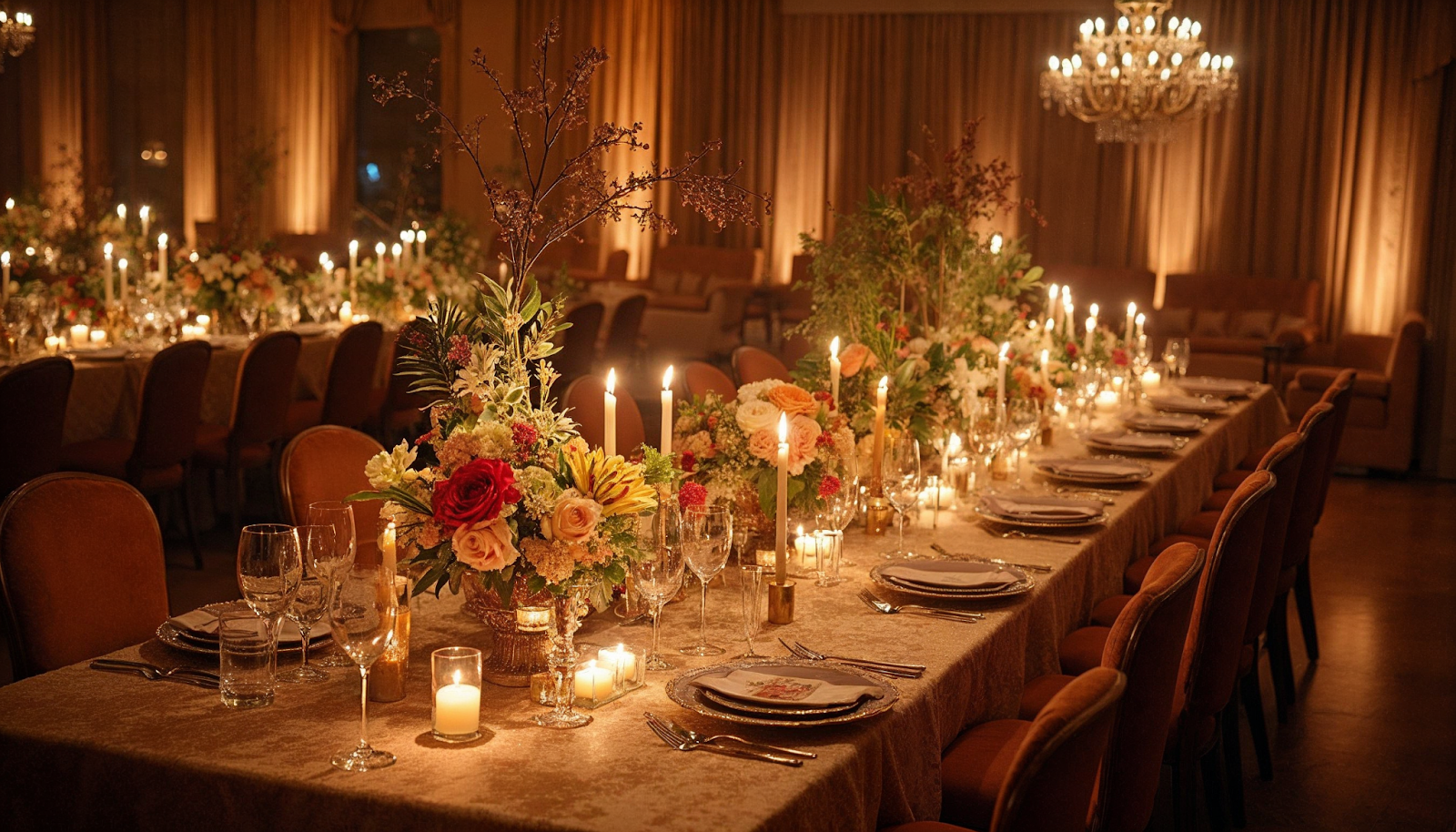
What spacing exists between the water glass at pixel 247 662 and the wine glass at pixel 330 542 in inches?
4.7

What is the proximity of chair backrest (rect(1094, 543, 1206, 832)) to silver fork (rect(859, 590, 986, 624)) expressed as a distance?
1.11ft

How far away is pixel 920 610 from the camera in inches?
98.0

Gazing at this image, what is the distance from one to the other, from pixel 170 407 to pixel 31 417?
0.65 meters

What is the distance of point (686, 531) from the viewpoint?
7.14ft

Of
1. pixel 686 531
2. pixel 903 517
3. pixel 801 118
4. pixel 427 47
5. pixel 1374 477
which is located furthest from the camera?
pixel 427 47

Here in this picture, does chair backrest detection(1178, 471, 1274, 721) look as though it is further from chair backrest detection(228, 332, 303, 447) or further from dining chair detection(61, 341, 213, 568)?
chair backrest detection(228, 332, 303, 447)

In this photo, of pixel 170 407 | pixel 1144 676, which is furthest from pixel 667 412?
pixel 170 407

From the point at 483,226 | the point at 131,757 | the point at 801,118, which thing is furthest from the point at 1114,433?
the point at 483,226

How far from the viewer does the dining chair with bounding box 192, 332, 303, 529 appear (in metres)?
5.41

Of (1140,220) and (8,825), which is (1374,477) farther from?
(8,825)

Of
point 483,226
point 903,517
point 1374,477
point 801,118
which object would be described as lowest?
point 1374,477

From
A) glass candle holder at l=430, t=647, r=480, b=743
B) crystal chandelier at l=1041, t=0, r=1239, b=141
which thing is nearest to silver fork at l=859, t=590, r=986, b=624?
glass candle holder at l=430, t=647, r=480, b=743

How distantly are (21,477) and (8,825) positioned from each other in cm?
289

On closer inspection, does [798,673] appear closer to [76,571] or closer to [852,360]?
[76,571]
